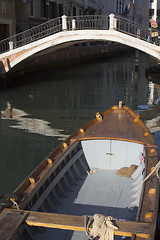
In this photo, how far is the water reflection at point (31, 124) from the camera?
8867 millimetres

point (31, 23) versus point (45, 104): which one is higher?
point (31, 23)

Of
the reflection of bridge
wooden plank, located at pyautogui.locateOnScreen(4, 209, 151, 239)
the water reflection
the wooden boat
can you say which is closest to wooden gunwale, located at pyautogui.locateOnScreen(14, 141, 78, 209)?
the wooden boat

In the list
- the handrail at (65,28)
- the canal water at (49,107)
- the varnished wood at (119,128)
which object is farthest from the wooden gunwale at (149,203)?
the handrail at (65,28)

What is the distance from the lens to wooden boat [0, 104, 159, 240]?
10.6ft

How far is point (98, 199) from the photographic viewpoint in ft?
15.5

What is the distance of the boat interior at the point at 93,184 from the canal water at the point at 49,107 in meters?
1.30

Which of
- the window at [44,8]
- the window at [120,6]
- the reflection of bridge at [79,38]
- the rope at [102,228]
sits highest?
the window at [120,6]

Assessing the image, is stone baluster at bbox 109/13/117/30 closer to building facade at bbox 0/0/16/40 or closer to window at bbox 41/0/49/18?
building facade at bbox 0/0/16/40

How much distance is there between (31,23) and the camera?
20.5 m

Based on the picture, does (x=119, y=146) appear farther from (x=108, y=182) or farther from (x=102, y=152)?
(x=108, y=182)

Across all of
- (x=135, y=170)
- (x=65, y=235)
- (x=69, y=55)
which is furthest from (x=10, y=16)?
(x=65, y=235)

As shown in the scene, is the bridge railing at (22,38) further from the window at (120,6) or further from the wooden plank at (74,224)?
the window at (120,6)

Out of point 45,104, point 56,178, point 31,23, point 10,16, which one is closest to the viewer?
point 56,178

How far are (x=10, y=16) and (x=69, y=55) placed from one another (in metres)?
6.91
